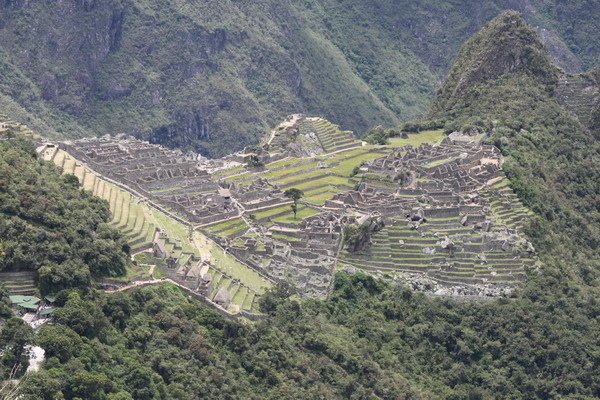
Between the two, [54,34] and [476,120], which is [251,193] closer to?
[476,120]

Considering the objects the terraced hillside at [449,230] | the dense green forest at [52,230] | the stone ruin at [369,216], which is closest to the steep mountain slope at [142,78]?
the stone ruin at [369,216]

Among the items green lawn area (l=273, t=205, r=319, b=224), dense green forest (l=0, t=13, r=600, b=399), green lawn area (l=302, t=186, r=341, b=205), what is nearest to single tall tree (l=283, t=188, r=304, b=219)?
green lawn area (l=273, t=205, r=319, b=224)

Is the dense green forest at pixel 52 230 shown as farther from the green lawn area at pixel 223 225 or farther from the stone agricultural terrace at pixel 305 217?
the green lawn area at pixel 223 225

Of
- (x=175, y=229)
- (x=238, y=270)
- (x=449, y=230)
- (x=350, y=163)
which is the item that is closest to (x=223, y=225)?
(x=175, y=229)

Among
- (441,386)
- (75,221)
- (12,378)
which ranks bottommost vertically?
(441,386)

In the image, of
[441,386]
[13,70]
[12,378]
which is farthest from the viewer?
[13,70]

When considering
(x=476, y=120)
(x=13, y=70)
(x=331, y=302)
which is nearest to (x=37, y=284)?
(x=331, y=302)
